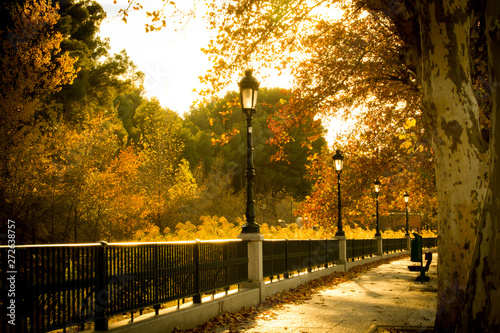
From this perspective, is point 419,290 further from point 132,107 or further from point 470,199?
point 132,107

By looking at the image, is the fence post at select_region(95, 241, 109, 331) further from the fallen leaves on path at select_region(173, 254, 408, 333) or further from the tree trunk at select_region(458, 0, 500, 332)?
the tree trunk at select_region(458, 0, 500, 332)

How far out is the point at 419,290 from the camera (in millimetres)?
15156

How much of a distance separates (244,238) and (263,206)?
41.4 meters

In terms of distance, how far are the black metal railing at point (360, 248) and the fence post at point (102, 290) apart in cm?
1960

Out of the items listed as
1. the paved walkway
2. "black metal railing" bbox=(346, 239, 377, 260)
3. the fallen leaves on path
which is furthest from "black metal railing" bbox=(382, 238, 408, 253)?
the paved walkway

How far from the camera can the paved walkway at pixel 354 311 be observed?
29.2 feet

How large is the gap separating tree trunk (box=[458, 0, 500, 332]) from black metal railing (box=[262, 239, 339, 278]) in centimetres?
790

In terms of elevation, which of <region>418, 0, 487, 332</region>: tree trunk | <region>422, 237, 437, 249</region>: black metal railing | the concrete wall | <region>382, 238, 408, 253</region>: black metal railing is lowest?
<region>422, 237, 437, 249</region>: black metal railing

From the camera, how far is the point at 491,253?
5.05 metres

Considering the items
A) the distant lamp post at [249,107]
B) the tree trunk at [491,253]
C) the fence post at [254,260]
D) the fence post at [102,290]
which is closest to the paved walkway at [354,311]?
the fence post at [254,260]

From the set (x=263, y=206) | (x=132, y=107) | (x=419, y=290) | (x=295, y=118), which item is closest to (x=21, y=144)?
(x=295, y=118)

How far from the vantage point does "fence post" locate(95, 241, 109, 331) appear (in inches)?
254

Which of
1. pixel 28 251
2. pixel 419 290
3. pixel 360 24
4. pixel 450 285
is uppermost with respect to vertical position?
pixel 360 24

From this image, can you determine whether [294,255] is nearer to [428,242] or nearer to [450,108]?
[450,108]
